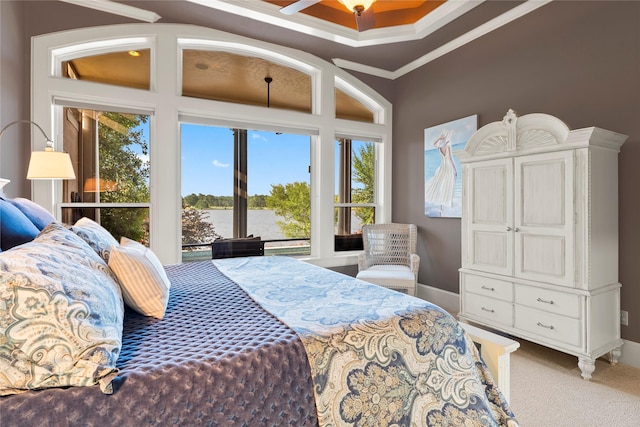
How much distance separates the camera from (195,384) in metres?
Answer: 0.92

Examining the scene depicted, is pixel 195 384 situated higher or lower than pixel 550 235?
lower

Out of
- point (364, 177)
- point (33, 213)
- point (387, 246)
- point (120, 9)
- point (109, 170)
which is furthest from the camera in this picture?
point (364, 177)

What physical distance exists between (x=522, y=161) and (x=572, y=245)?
74 centimetres

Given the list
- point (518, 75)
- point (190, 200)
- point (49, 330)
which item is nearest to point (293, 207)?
point (190, 200)

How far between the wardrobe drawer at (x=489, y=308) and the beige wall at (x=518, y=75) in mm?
728

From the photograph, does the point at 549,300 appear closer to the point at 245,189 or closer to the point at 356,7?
the point at 356,7

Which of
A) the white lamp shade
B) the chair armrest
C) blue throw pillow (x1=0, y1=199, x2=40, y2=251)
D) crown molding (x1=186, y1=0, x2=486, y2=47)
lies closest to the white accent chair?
the chair armrest

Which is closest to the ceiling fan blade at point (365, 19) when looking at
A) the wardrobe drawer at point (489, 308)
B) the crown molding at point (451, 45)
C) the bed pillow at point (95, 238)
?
the crown molding at point (451, 45)

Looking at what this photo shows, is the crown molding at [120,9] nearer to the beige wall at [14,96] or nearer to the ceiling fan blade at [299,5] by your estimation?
the beige wall at [14,96]

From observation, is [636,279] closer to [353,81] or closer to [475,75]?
[475,75]

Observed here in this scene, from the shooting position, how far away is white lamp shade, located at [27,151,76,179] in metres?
2.33

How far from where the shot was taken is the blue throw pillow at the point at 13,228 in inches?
54.4

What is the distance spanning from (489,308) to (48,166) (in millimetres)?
3617

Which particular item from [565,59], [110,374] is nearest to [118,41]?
[110,374]
